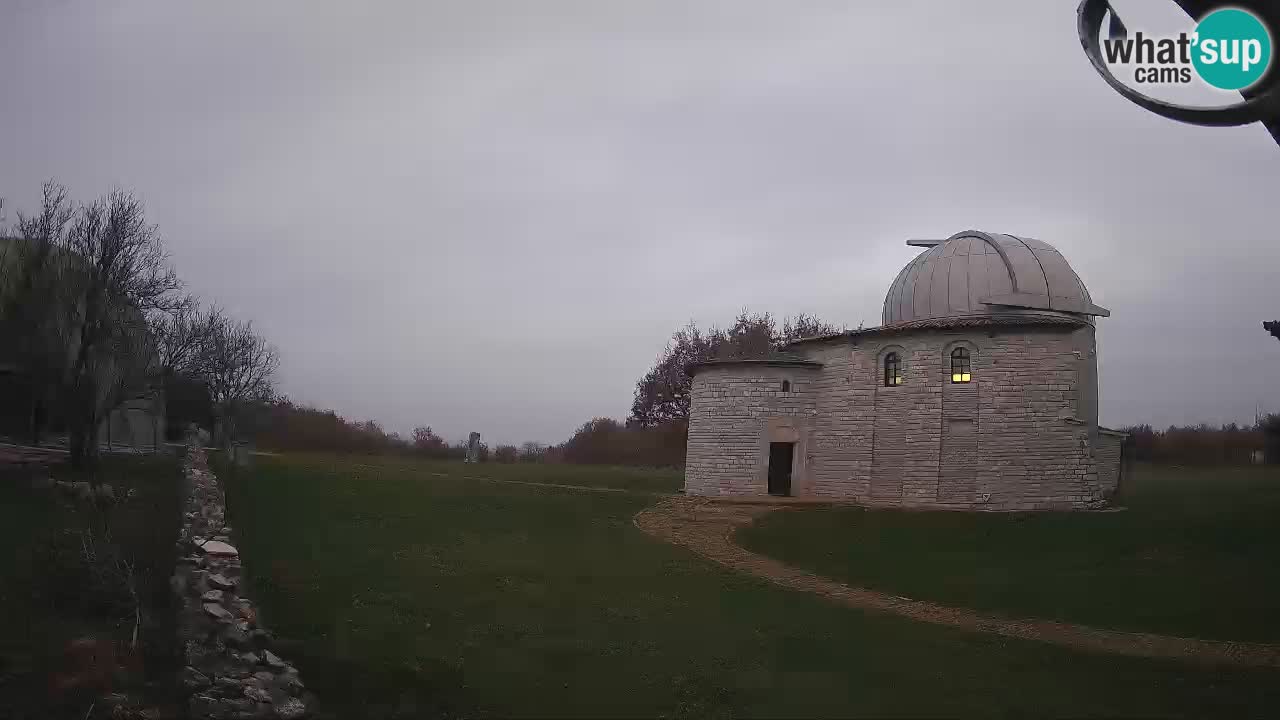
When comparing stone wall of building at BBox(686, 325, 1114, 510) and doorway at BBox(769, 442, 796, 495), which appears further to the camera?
doorway at BBox(769, 442, 796, 495)

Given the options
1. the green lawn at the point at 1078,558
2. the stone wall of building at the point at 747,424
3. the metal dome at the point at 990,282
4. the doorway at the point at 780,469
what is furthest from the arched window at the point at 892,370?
the green lawn at the point at 1078,558

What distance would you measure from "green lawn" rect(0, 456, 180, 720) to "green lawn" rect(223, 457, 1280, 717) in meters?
1.23

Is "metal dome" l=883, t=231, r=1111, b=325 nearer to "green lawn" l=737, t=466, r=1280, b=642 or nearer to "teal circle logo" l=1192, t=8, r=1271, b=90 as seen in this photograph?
"green lawn" l=737, t=466, r=1280, b=642

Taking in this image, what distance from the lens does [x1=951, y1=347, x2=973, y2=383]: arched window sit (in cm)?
2225

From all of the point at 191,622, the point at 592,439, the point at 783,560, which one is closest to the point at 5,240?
the point at 191,622

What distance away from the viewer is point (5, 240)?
2247 cm

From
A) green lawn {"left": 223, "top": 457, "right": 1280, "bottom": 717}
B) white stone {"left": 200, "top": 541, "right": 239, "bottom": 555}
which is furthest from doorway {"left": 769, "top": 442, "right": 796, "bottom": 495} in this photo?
white stone {"left": 200, "top": 541, "right": 239, "bottom": 555}

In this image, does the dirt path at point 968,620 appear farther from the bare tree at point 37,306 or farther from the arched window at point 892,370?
the bare tree at point 37,306

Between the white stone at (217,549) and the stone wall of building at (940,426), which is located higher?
the stone wall of building at (940,426)

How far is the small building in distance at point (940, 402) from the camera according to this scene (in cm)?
2136

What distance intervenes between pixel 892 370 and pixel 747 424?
507 cm

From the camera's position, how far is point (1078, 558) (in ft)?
50.5

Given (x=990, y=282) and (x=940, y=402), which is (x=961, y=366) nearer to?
(x=940, y=402)

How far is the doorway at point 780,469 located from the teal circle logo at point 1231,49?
21.4 meters
